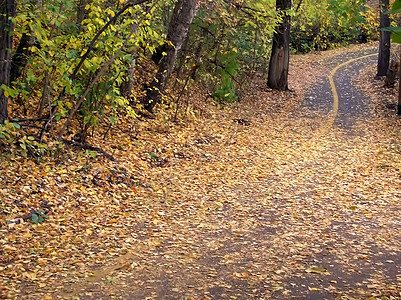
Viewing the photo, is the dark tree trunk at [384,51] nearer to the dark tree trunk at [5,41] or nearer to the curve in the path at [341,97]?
the curve in the path at [341,97]

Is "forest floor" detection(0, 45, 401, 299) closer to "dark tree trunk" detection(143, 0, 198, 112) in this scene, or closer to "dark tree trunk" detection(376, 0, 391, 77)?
"dark tree trunk" detection(143, 0, 198, 112)

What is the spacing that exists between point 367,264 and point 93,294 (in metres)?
3.38

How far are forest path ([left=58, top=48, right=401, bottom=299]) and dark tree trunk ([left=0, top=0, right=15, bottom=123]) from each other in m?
3.11

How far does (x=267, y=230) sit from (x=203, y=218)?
112 cm

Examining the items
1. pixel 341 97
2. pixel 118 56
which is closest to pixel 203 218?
pixel 118 56

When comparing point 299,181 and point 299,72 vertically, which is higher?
point 299,72

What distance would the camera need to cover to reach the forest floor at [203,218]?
5.14m

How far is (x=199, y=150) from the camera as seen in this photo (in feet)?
38.5

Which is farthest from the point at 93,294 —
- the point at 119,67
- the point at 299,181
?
the point at 299,181

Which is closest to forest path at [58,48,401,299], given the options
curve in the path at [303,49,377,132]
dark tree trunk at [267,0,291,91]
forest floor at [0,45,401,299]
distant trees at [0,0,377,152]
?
forest floor at [0,45,401,299]

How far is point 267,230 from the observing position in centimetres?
701

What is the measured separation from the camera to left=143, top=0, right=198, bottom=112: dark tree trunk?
40.9 ft

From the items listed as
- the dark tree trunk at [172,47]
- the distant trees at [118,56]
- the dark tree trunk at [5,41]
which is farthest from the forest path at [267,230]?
the dark tree trunk at [5,41]

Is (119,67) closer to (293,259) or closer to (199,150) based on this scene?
(199,150)
